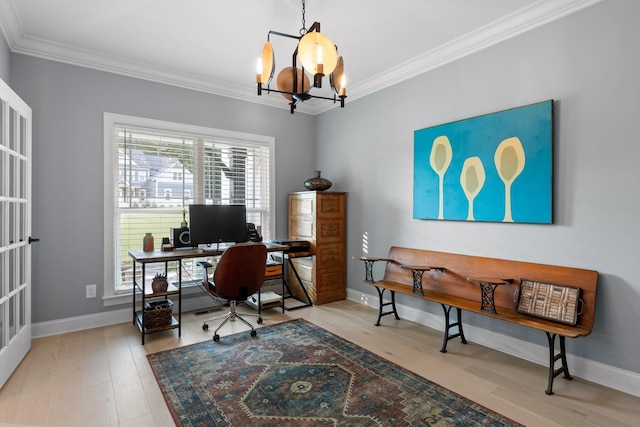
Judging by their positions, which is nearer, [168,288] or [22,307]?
[22,307]

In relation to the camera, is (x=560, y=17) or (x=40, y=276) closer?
(x=560, y=17)

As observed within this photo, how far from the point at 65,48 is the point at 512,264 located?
4.45 meters

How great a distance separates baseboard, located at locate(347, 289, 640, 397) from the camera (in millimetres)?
Result: 2277

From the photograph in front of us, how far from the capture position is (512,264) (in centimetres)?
280

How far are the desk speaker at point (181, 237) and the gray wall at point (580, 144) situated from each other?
98.1 inches

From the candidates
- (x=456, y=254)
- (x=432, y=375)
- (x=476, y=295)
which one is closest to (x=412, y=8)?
(x=456, y=254)

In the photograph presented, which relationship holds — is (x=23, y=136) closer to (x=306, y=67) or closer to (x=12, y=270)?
(x=12, y=270)

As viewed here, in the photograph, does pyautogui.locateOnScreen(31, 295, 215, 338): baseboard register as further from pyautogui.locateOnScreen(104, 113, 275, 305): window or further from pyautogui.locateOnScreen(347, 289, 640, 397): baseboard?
pyautogui.locateOnScreen(347, 289, 640, 397): baseboard

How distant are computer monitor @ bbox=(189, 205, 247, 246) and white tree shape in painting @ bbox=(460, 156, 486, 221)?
2.35 m

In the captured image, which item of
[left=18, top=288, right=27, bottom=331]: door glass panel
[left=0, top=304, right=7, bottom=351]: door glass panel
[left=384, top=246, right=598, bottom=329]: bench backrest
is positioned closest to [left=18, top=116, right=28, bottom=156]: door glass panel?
[left=18, top=288, right=27, bottom=331]: door glass panel

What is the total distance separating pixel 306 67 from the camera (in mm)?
1930

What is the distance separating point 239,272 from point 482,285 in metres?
2.03

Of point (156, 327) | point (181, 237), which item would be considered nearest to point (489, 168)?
point (181, 237)

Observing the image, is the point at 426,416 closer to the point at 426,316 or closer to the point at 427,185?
the point at 426,316
